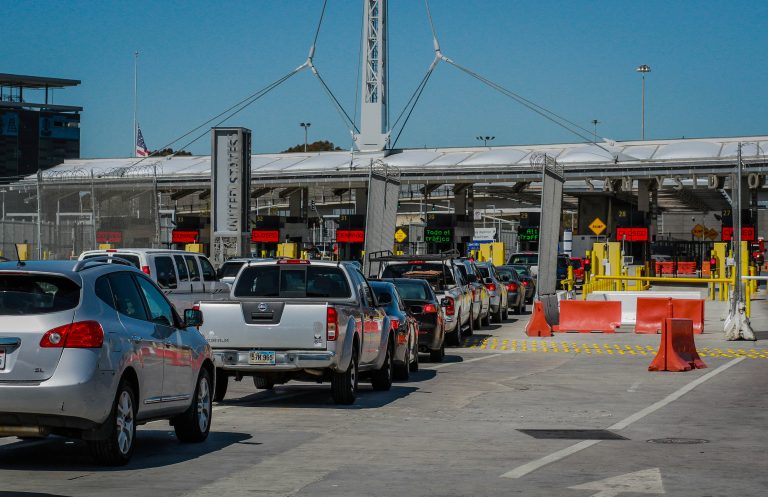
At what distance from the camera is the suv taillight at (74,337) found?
32.5 ft

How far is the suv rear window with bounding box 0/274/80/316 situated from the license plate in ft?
18.1

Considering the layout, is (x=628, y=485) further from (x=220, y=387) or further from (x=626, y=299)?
(x=626, y=299)

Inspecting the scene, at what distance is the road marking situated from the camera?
949 centimetres

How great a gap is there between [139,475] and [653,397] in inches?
371

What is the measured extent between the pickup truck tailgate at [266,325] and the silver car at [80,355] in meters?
4.30

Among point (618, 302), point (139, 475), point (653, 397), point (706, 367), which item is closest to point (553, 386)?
point (653, 397)

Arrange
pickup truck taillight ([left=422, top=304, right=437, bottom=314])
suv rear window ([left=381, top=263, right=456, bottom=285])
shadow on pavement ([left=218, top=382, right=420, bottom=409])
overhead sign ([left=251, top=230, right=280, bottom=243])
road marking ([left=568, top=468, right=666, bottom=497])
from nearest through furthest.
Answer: road marking ([left=568, top=468, right=666, bottom=497])
shadow on pavement ([left=218, top=382, right=420, bottom=409])
pickup truck taillight ([left=422, top=304, right=437, bottom=314])
suv rear window ([left=381, top=263, right=456, bottom=285])
overhead sign ([left=251, top=230, right=280, bottom=243])

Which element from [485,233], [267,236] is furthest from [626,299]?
[485,233]

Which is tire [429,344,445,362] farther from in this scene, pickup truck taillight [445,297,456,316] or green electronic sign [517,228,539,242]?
green electronic sign [517,228,539,242]

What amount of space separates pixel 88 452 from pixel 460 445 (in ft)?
11.2

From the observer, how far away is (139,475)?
33.2ft

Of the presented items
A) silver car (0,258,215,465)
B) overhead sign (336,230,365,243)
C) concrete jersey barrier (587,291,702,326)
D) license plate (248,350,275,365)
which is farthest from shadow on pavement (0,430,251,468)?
overhead sign (336,230,365,243)

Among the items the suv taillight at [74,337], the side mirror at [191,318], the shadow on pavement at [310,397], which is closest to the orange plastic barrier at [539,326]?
the shadow on pavement at [310,397]

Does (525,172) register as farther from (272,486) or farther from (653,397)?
(272,486)
